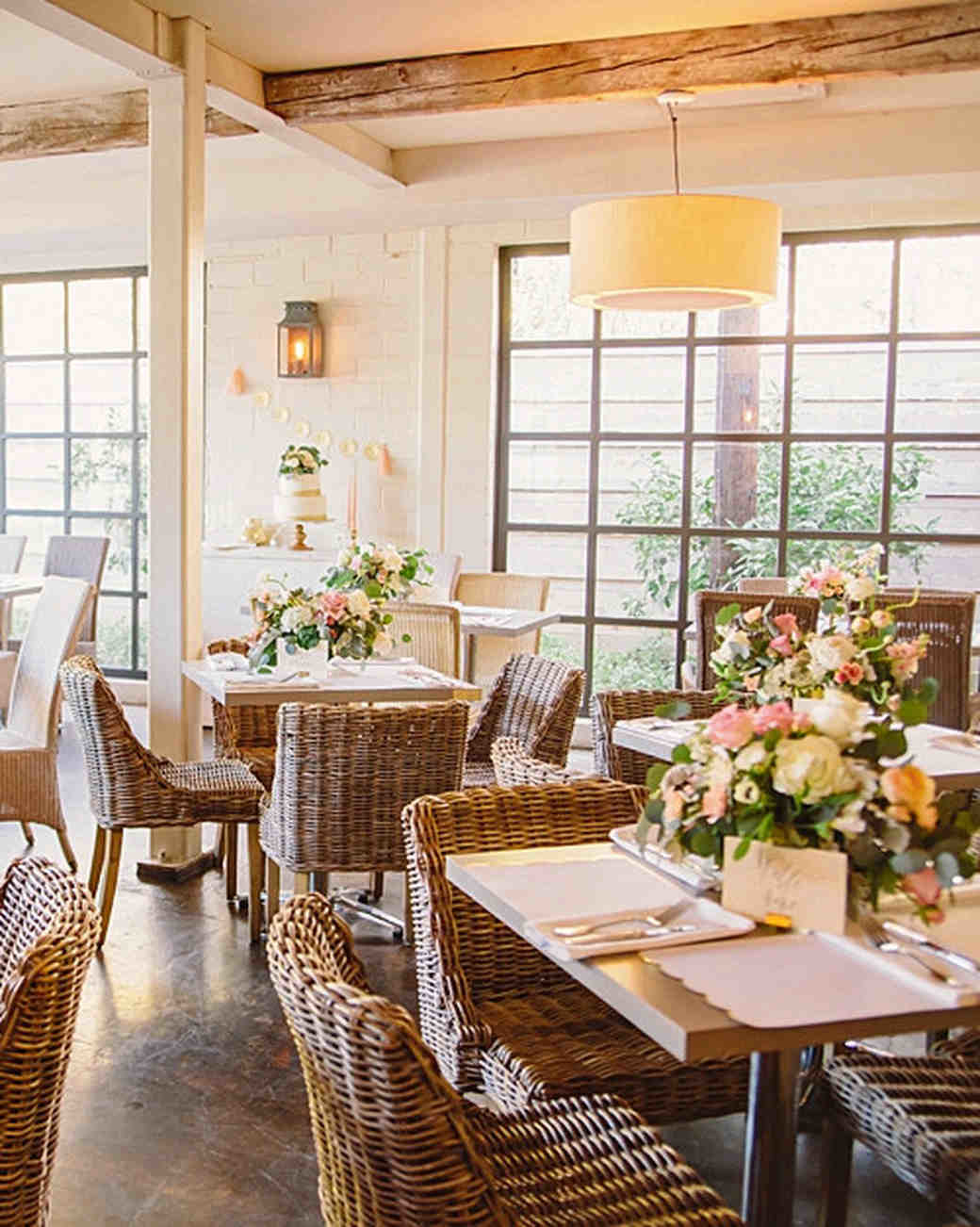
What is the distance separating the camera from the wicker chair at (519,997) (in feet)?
7.86

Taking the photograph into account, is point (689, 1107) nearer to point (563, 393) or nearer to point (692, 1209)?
point (692, 1209)

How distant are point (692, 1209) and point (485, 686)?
212 inches

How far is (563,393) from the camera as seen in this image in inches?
298

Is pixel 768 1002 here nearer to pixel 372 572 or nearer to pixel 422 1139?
pixel 422 1139

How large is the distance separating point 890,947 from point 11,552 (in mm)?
7039

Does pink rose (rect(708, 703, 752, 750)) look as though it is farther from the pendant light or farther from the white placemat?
the pendant light

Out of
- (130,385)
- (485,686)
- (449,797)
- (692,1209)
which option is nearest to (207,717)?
(485,686)

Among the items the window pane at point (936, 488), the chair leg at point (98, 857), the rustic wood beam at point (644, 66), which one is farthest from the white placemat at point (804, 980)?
the window pane at point (936, 488)

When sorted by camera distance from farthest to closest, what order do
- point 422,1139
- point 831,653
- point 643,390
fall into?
point 643,390
point 831,653
point 422,1139

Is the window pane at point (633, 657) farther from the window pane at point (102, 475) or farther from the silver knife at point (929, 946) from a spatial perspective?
the silver knife at point (929, 946)

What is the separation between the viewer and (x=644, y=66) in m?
5.06

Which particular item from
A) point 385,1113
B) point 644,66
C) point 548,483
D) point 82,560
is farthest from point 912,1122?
point 82,560

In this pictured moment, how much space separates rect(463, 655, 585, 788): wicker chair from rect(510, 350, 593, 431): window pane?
3048mm

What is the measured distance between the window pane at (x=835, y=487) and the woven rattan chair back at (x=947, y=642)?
2.37 metres
